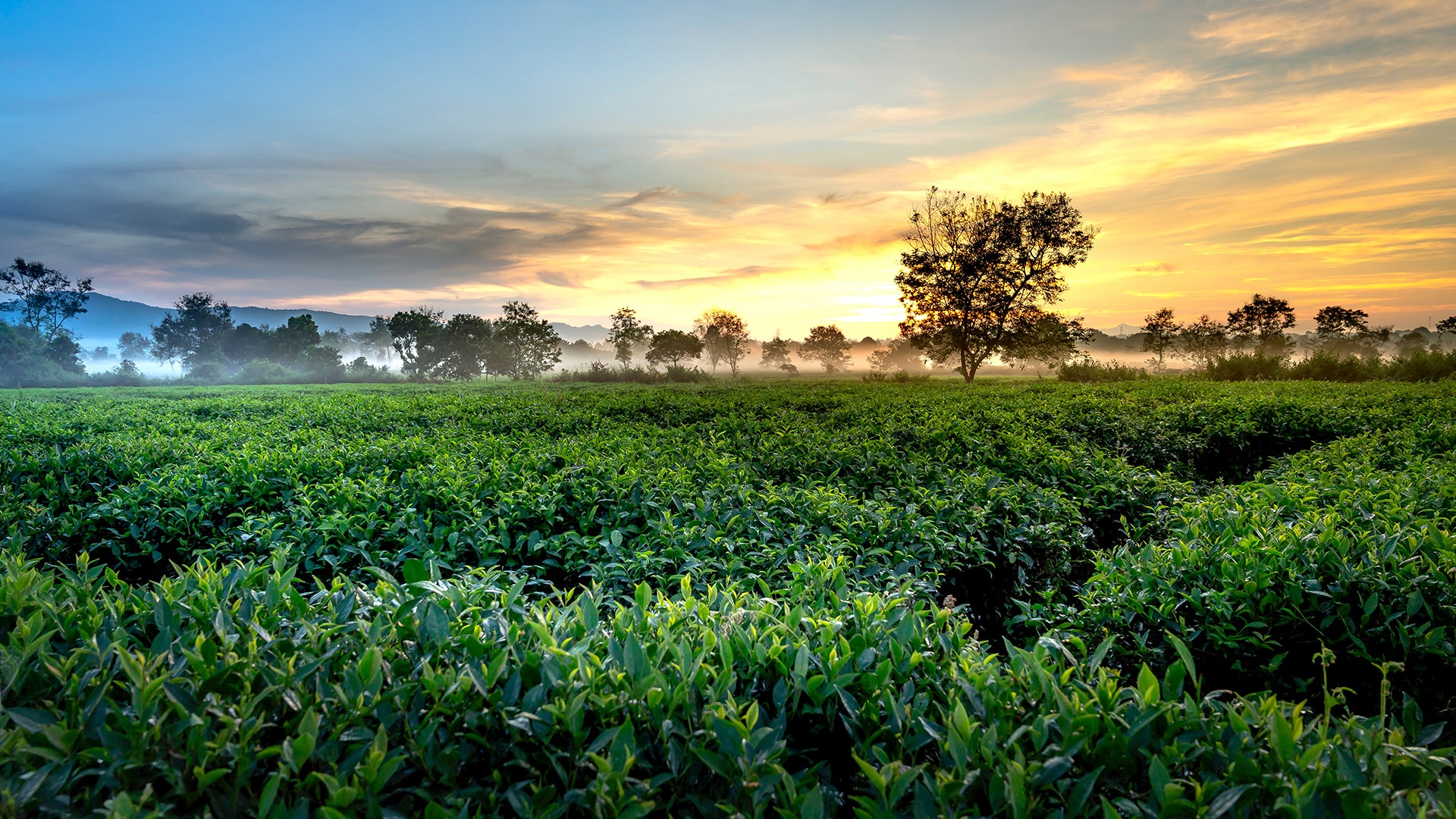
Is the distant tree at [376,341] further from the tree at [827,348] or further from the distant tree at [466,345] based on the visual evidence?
the tree at [827,348]

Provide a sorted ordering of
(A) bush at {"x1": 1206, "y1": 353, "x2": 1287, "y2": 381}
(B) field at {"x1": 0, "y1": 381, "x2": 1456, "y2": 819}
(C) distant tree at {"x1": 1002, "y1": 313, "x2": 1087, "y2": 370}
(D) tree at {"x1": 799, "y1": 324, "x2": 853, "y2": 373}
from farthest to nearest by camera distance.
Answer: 1. (D) tree at {"x1": 799, "y1": 324, "x2": 853, "y2": 373}
2. (C) distant tree at {"x1": 1002, "y1": 313, "x2": 1087, "y2": 370}
3. (A) bush at {"x1": 1206, "y1": 353, "x2": 1287, "y2": 381}
4. (B) field at {"x1": 0, "y1": 381, "x2": 1456, "y2": 819}

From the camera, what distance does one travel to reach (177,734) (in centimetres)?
158

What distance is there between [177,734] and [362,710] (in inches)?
16.0

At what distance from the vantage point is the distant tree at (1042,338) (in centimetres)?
3538

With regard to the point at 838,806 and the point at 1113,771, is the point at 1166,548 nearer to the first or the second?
the point at 1113,771

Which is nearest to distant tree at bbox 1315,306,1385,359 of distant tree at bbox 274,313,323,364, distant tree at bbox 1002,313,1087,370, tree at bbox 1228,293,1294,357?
tree at bbox 1228,293,1294,357

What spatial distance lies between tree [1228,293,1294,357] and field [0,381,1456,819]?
3227 inches

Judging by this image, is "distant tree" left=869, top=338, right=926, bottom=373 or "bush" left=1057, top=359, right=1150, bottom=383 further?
"distant tree" left=869, top=338, right=926, bottom=373

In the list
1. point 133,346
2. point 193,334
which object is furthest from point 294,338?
point 133,346

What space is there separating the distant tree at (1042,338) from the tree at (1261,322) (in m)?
46.1

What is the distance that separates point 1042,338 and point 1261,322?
52777 millimetres

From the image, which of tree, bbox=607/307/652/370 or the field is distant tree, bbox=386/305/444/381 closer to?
tree, bbox=607/307/652/370

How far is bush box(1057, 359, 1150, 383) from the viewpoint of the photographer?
102 feet

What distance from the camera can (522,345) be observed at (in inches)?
2945
